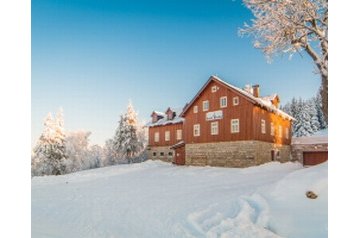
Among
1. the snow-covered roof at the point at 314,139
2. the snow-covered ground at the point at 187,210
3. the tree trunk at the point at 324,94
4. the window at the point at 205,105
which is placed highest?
the window at the point at 205,105

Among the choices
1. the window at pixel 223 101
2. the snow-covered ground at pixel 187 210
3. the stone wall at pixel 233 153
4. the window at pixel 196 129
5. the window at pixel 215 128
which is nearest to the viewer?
the snow-covered ground at pixel 187 210

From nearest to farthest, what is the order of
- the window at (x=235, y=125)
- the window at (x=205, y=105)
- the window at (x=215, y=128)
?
1. the window at (x=235, y=125)
2. the window at (x=205, y=105)
3. the window at (x=215, y=128)

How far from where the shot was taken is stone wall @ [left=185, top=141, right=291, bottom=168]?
21.7 feet

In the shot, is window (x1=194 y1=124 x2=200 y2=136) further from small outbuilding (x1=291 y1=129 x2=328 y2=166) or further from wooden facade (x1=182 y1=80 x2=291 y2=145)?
small outbuilding (x1=291 y1=129 x2=328 y2=166)

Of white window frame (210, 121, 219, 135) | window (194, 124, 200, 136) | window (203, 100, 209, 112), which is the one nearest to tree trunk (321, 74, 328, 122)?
window (203, 100, 209, 112)

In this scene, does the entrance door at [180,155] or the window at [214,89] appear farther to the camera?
the entrance door at [180,155]

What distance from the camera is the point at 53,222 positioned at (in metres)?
3.93

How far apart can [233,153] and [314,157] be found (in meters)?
3.52

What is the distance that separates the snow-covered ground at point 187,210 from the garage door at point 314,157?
9.7 inches

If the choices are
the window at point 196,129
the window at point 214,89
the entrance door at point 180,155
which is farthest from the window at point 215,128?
the entrance door at point 180,155

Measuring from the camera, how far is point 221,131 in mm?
9336

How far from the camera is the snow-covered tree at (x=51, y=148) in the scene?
4.44 metres

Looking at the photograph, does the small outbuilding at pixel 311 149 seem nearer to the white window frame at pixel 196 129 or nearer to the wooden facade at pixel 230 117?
the wooden facade at pixel 230 117

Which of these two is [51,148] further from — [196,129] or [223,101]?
[196,129]
